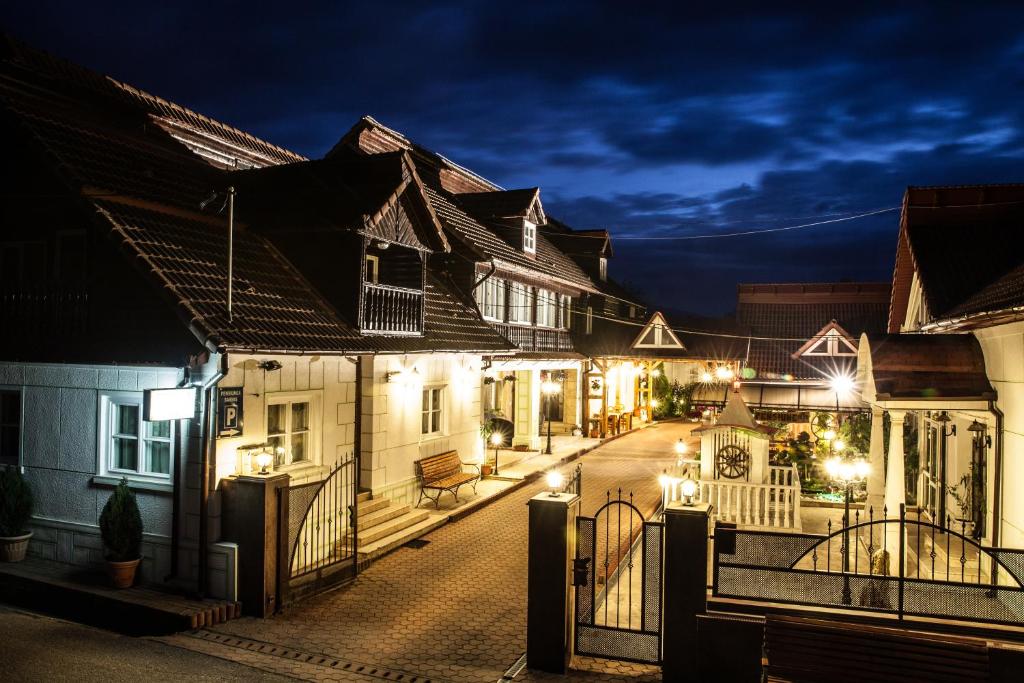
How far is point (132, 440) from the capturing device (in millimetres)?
10258

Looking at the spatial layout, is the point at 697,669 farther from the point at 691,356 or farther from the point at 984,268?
the point at 691,356

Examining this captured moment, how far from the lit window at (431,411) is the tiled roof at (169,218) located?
62.9 inches

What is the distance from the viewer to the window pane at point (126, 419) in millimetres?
10297

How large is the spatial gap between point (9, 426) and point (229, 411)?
4753 millimetres

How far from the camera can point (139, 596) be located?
926 cm

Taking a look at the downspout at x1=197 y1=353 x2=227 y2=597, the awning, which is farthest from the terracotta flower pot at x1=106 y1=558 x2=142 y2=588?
the awning

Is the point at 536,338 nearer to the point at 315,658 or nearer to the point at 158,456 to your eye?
the point at 158,456

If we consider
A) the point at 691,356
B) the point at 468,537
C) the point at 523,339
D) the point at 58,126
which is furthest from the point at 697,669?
the point at 691,356

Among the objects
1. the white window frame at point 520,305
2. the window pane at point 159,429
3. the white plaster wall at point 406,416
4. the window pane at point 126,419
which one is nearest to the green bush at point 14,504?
the window pane at point 126,419

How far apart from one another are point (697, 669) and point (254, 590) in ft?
18.4

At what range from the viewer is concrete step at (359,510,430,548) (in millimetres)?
12125

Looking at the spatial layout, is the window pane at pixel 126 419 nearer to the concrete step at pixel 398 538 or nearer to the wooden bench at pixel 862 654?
the concrete step at pixel 398 538

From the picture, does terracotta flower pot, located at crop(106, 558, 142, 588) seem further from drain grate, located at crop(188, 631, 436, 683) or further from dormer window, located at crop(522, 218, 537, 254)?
dormer window, located at crop(522, 218, 537, 254)

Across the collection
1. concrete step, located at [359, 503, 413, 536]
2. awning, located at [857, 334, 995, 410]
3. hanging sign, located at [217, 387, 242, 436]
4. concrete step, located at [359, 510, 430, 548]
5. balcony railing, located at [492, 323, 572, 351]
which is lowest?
concrete step, located at [359, 510, 430, 548]
